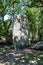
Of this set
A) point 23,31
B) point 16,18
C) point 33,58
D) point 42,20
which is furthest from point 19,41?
point 42,20

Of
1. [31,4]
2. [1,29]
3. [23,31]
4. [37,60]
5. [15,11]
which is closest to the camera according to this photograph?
[37,60]

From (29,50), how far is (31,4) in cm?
262

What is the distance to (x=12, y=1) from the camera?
8555 millimetres

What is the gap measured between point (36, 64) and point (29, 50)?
2558 mm

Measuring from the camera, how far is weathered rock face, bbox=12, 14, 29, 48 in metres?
9.79

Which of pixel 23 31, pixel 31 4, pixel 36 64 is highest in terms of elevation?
pixel 31 4

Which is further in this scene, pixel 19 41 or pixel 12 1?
pixel 19 41

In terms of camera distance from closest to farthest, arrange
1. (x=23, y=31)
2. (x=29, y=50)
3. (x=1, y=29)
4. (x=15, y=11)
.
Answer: (x=29, y=50), (x=23, y=31), (x=15, y=11), (x=1, y=29)

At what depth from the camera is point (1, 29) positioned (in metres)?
12.4

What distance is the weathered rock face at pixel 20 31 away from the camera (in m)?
9.79

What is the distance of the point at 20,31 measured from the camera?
32.5 feet

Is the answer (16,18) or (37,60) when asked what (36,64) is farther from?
(16,18)

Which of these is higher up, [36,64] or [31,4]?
[31,4]

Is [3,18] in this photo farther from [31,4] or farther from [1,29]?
[31,4]
